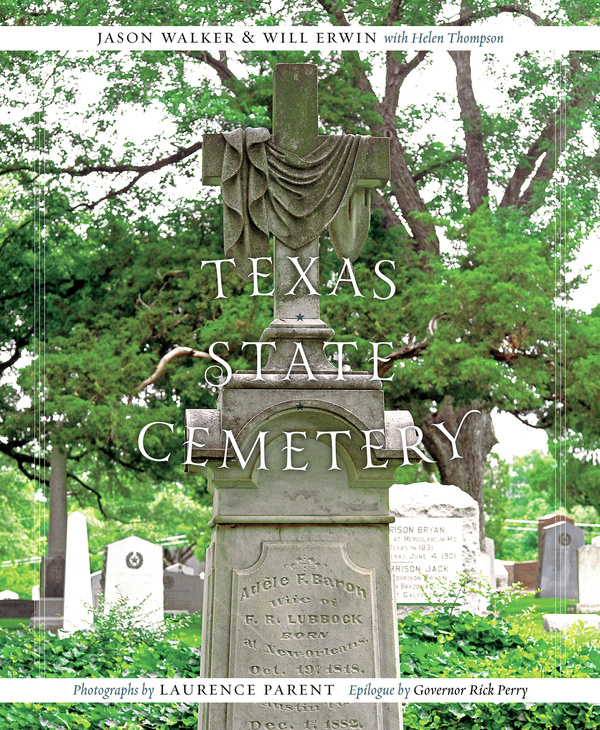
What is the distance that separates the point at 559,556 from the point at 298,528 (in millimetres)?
19369

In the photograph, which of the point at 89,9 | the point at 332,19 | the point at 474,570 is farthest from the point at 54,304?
the point at 474,570

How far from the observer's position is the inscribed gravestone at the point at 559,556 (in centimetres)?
2295

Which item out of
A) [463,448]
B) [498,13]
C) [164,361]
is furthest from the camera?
[498,13]

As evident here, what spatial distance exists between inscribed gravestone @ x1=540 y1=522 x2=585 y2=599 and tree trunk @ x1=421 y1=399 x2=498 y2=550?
192 inches

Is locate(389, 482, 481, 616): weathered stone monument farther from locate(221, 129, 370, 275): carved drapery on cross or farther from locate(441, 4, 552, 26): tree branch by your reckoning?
locate(441, 4, 552, 26): tree branch

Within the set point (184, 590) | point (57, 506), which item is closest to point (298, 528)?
point (57, 506)

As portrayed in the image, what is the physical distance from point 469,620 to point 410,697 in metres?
3.46

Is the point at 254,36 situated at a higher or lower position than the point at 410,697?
higher

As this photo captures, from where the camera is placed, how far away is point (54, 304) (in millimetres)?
19453

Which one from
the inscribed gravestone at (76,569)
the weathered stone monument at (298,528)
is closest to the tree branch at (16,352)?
the inscribed gravestone at (76,569)

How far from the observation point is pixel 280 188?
524 cm

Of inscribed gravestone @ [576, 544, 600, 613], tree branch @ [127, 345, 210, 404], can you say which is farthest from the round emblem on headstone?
inscribed gravestone @ [576, 544, 600, 613]

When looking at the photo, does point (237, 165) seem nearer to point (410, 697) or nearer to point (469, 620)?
point (410, 697)

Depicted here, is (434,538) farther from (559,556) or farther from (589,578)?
(559,556)
